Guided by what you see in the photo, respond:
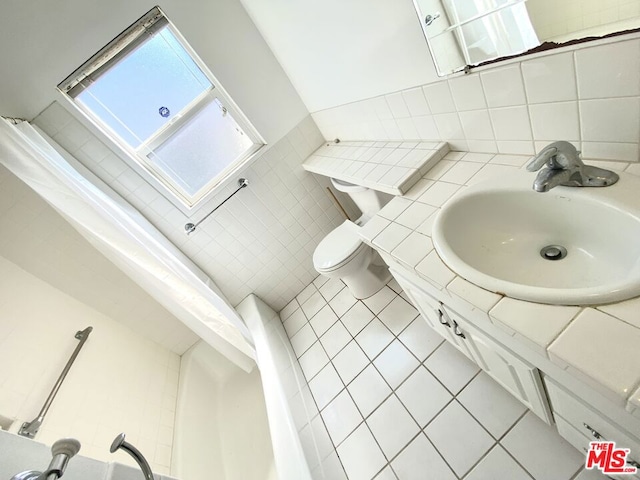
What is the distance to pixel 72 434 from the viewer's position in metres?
1.45

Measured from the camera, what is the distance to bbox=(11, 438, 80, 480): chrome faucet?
2.12 feet

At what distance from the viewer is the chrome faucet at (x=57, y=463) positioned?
647 millimetres

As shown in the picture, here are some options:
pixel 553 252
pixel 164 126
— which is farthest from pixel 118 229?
pixel 553 252

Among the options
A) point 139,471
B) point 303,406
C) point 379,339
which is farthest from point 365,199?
point 139,471

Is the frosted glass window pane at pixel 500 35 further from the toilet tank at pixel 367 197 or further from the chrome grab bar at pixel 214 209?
the chrome grab bar at pixel 214 209

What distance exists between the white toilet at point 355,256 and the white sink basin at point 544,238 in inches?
34.1

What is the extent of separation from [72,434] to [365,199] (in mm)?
2018

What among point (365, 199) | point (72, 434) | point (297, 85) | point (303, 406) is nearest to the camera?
point (72, 434)

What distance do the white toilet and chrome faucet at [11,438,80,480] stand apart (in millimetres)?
1315

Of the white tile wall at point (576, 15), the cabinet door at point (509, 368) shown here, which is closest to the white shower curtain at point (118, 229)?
the cabinet door at point (509, 368)

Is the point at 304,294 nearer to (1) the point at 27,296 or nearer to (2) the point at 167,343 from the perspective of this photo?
(2) the point at 167,343

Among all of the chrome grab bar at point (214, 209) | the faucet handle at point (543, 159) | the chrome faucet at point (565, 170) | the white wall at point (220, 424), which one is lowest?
the white wall at point (220, 424)

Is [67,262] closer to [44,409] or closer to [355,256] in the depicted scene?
Result: [44,409]

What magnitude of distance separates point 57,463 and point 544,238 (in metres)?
1.33
